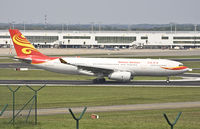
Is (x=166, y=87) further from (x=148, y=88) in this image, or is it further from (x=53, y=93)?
(x=53, y=93)

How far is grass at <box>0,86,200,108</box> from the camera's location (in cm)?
4491

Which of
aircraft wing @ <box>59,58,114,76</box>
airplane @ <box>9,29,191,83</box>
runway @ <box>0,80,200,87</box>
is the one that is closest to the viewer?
runway @ <box>0,80,200,87</box>

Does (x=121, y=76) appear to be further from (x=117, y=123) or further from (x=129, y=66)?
(x=117, y=123)

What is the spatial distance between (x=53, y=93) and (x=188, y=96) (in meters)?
16.4

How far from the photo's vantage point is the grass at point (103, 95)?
44.9 meters

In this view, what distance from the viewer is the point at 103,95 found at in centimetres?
5122

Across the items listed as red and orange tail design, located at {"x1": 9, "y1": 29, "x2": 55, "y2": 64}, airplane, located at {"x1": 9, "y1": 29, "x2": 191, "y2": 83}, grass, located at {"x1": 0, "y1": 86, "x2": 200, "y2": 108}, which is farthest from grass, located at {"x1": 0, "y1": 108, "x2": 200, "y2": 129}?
red and orange tail design, located at {"x1": 9, "y1": 29, "x2": 55, "y2": 64}

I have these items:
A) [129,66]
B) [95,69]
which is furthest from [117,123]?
[129,66]

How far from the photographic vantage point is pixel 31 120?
1220 inches

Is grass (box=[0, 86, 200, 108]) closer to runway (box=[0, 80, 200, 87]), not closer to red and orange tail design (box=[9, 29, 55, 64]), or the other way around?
runway (box=[0, 80, 200, 87])

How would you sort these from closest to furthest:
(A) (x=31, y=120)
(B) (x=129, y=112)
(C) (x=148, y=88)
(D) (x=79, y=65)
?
(A) (x=31, y=120) < (B) (x=129, y=112) < (C) (x=148, y=88) < (D) (x=79, y=65)

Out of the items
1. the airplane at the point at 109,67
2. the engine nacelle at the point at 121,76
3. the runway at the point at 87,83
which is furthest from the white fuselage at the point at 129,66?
the runway at the point at 87,83

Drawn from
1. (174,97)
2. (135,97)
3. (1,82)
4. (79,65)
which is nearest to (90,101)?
(135,97)

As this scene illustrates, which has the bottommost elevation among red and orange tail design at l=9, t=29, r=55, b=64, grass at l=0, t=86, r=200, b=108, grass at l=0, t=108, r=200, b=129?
grass at l=0, t=86, r=200, b=108
